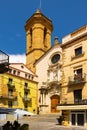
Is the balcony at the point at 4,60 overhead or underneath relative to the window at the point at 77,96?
overhead

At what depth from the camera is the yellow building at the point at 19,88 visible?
146ft

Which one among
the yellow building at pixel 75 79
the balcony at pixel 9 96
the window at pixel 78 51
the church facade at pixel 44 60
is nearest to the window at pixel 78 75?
the yellow building at pixel 75 79

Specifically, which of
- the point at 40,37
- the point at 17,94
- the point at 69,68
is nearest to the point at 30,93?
the point at 17,94

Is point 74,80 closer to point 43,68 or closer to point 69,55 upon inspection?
point 69,55

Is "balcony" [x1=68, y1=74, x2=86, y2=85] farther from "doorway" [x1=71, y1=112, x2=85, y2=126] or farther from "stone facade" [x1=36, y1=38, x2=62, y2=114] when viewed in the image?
"stone facade" [x1=36, y1=38, x2=62, y2=114]

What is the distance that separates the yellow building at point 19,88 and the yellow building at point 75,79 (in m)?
15.1

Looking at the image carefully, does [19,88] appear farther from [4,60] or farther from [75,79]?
[4,60]

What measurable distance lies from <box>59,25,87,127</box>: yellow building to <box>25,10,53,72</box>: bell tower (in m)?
21.2

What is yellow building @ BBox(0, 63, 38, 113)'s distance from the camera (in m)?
44.3

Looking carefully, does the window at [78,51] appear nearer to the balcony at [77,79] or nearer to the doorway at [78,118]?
the balcony at [77,79]

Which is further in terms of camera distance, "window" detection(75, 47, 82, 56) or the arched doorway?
the arched doorway

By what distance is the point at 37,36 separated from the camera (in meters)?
53.6

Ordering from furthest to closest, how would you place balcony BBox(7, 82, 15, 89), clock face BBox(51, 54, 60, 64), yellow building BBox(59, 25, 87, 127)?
clock face BBox(51, 54, 60, 64)
balcony BBox(7, 82, 15, 89)
yellow building BBox(59, 25, 87, 127)

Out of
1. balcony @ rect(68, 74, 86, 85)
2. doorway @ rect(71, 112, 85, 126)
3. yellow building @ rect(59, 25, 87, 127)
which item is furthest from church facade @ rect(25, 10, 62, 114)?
doorway @ rect(71, 112, 85, 126)
